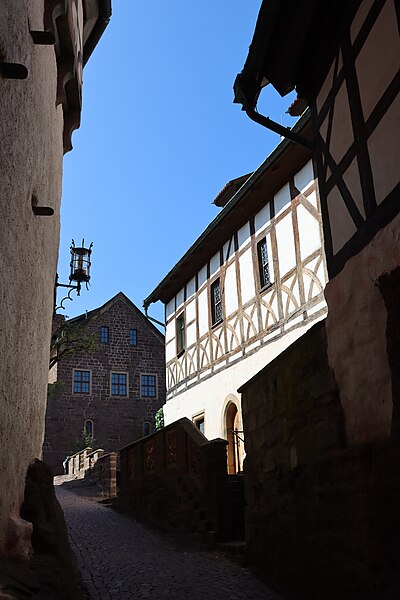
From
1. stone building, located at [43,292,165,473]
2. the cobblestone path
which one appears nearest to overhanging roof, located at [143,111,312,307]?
the cobblestone path

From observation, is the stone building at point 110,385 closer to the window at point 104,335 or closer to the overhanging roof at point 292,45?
the window at point 104,335

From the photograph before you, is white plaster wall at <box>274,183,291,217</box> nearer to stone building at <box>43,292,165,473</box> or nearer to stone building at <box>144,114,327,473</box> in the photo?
stone building at <box>144,114,327,473</box>

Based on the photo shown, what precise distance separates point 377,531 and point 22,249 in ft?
11.0

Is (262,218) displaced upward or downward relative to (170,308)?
upward

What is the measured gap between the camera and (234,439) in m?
14.6

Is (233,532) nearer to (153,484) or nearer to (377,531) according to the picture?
(153,484)

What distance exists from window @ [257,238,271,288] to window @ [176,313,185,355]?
16.4 feet

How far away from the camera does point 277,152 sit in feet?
39.7

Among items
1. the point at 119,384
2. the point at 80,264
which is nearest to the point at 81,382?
the point at 119,384

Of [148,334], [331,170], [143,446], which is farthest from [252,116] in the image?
[148,334]

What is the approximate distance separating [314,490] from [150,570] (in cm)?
308

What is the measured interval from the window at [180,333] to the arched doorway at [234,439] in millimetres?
3811

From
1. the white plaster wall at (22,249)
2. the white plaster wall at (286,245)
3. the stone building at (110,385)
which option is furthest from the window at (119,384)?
the white plaster wall at (22,249)

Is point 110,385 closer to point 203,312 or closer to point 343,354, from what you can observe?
point 203,312
